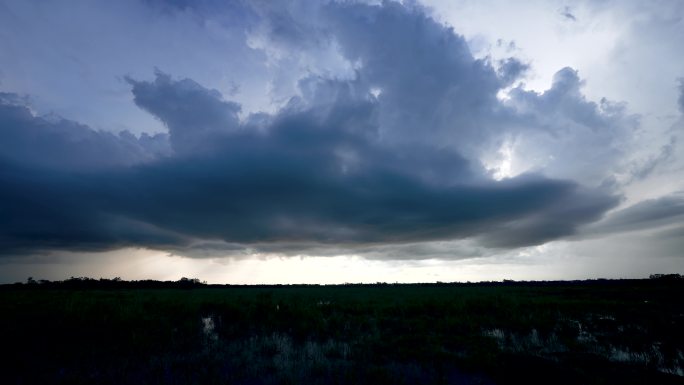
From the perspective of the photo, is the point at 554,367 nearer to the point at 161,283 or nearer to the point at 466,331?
the point at 466,331

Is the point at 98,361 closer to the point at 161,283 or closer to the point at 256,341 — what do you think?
the point at 256,341

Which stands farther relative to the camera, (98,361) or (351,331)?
(351,331)

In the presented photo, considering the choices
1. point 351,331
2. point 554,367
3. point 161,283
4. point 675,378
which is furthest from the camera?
point 161,283

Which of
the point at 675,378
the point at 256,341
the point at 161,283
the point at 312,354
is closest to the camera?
the point at 675,378

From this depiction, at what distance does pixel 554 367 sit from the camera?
9820mm

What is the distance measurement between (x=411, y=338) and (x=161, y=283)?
13791 centimetres

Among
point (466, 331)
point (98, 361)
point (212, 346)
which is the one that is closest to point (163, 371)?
→ point (98, 361)

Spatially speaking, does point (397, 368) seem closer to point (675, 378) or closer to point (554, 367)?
point (554, 367)

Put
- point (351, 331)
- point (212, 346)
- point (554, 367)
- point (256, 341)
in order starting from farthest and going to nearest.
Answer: point (351, 331) → point (256, 341) → point (212, 346) → point (554, 367)

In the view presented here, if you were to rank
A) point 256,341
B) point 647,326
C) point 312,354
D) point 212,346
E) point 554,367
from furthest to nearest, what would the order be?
point 647,326 < point 256,341 < point 212,346 < point 312,354 < point 554,367

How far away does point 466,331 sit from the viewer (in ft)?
53.3

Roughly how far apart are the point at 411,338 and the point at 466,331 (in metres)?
3.89

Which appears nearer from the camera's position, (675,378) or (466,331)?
(675,378)

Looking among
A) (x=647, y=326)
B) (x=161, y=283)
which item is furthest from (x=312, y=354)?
(x=161, y=283)
